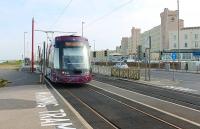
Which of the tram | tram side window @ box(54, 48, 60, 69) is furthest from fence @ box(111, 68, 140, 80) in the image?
tram side window @ box(54, 48, 60, 69)

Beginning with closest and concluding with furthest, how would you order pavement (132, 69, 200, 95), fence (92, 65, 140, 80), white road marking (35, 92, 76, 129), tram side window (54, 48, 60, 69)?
white road marking (35, 92, 76, 129), tram side window (54, 48, 60, 69), pavement (132, 69, 200, 95), fence (92, 65, 140, 80)

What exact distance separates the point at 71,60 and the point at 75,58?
1.08 ft

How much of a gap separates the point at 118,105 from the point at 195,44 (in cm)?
14392

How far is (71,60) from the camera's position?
32.0 m

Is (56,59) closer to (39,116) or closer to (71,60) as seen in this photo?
(71,60)

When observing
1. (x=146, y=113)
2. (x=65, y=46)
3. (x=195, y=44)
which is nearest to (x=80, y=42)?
(x=65, y=46)

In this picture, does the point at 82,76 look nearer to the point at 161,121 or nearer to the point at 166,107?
the point at 166,107

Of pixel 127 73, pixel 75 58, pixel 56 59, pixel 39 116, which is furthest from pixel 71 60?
pixel 127 73

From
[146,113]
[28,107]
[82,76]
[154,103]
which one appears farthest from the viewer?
[82,76]

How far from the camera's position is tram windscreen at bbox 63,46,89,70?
31828 millimetres

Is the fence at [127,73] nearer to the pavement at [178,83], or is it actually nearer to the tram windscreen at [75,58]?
the pavement at [178,83]

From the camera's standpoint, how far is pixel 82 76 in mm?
31859

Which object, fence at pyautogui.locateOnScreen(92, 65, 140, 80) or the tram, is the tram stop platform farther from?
fence at pyautogui.locateOnScreen(92, 65, 140, 80)

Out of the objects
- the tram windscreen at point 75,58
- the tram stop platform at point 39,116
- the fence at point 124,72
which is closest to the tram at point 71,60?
the tram windscreen at point 75,58
